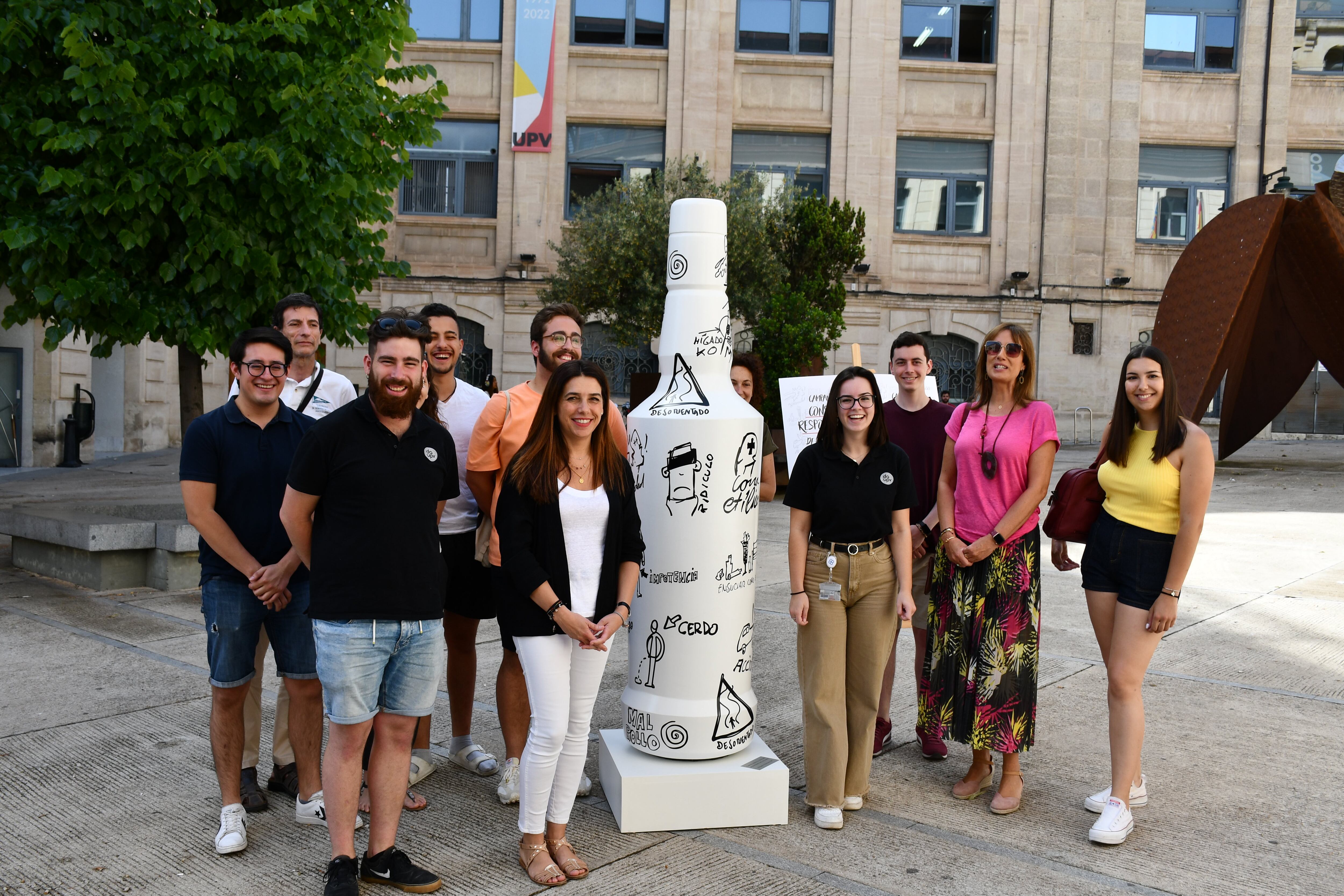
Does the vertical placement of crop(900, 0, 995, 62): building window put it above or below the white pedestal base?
above

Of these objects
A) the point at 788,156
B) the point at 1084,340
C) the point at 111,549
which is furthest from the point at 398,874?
the point at 1084,340

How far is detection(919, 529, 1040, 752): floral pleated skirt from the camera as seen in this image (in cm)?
417

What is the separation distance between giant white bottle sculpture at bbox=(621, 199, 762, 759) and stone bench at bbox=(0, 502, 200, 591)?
479 centimetres

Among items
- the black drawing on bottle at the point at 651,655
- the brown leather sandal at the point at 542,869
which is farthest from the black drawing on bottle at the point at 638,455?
the brown leather sandal at the point at 542,869

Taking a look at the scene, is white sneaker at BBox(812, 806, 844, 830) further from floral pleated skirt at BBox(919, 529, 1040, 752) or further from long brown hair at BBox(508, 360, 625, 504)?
long brown hair at BBox(508, 360, 625, 504)

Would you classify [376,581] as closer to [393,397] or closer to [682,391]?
[393,397]

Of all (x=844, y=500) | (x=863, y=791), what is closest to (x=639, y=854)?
(x=863, y=791)

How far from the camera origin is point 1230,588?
8.30 metres

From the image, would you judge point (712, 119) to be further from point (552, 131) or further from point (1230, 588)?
point (1230, 588)

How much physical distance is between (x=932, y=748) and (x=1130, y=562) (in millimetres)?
1345

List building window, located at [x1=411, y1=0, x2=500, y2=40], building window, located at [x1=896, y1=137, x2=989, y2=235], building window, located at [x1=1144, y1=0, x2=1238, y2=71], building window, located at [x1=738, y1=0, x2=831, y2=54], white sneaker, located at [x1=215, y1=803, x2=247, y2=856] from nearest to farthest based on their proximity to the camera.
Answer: white sneaker, located at [x1=215, y1=803, x2=247, y2=856] → building window, located at [x1=411, y1=0, x2=500, y2=40] → building window, located at [x1=738, y1=0, x2=831, y2=54] → building window, located at [x1=896, y1=137, x2=989, y2=235] → building window, located at [x1=1144, y1=0, x2=1238, y2=71]

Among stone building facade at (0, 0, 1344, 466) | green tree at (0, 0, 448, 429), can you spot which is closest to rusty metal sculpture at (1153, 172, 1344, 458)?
green tree at (0, 0, 448, 429)

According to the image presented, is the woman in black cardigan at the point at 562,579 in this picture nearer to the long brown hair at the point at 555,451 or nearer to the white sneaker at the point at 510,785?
the long brown hair at the point at 555,451

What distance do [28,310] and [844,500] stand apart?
6.92m
